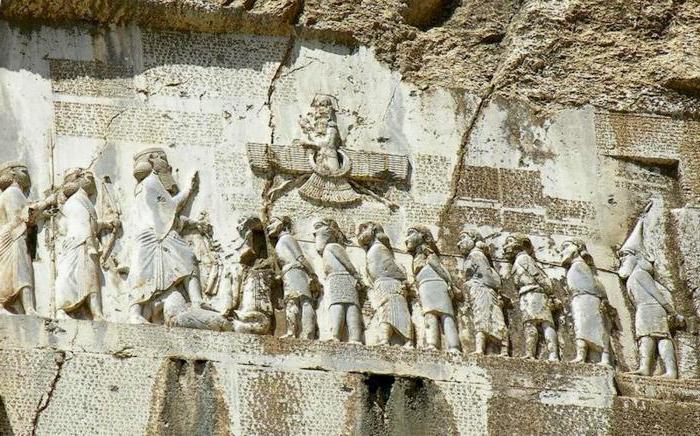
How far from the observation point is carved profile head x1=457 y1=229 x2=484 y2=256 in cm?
1257

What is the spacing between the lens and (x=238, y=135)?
1267cm

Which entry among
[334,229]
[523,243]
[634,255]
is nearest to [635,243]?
[634,255]

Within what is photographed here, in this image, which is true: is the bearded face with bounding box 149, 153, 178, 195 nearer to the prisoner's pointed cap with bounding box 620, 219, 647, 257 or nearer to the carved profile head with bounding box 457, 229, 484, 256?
the carved profile head with bounding box 457, 229, 484, 256

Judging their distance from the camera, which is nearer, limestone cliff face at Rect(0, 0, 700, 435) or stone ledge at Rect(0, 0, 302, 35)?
limestone cliff face at Rect(0, 0, 700, 435)

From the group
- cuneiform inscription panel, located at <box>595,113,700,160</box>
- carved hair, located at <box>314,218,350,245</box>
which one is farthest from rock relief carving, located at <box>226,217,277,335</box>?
cuneiform inscription panel, located at <box>595,113,700,160</box>

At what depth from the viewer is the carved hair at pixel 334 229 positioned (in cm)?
1239

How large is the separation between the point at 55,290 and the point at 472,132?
283 centimetres

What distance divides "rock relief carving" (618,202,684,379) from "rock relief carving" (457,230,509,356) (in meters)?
0.82

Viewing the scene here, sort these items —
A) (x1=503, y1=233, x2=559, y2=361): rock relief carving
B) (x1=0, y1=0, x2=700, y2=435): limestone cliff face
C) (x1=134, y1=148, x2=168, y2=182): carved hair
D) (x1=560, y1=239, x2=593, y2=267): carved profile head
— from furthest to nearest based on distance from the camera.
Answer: (x1=560, y1=239, x2=593, y2=267): carved profile head, (x1=503, y1=233, x2=559, y2=361): rock relief carving, (x1=134, y1=148, x2=168, y2=182): carved hair, (x1=0, y1=0, x2=700, y2=435): limestone cliff face

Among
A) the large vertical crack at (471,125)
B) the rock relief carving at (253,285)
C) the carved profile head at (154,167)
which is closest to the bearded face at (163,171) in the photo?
the carved profile head at (154,167)

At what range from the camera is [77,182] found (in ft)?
39.8

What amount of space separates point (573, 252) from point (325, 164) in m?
1.55

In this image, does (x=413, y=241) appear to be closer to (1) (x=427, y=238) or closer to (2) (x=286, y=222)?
(1) (x=427, y=238)

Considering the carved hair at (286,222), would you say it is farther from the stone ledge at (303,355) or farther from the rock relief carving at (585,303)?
the rock relief carving at (585,303)
